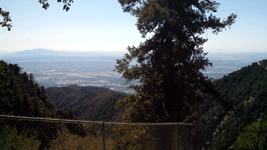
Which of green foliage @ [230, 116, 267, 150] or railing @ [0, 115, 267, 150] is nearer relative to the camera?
railing @ [0, 115, 267, 150]

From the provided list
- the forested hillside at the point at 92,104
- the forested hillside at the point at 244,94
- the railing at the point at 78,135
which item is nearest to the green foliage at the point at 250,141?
the railing at the point at 78,135

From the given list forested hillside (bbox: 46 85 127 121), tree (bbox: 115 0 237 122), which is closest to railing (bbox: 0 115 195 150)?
tree (bbox: 115 0 237 122)

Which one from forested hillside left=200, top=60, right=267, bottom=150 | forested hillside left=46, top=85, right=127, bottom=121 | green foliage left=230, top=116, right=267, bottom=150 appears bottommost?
forested hillside left=46, top=85, right=127, bottom=121

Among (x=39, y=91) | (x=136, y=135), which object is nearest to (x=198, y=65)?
(x=136, y=135)

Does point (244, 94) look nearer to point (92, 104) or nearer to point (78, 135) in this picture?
point (92, 104)

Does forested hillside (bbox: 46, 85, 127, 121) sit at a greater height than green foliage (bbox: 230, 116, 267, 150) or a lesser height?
lesser

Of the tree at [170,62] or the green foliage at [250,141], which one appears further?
the tree at [170,62]

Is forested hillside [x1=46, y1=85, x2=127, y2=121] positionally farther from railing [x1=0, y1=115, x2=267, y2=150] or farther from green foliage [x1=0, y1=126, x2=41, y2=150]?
green foliage [x1=0, y1=126, x2=41, y2=150]

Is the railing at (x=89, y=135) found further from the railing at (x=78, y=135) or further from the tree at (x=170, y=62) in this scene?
the tree at (x=170, y=62)

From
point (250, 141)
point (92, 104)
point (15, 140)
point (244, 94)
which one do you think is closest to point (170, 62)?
point (250, 141)
